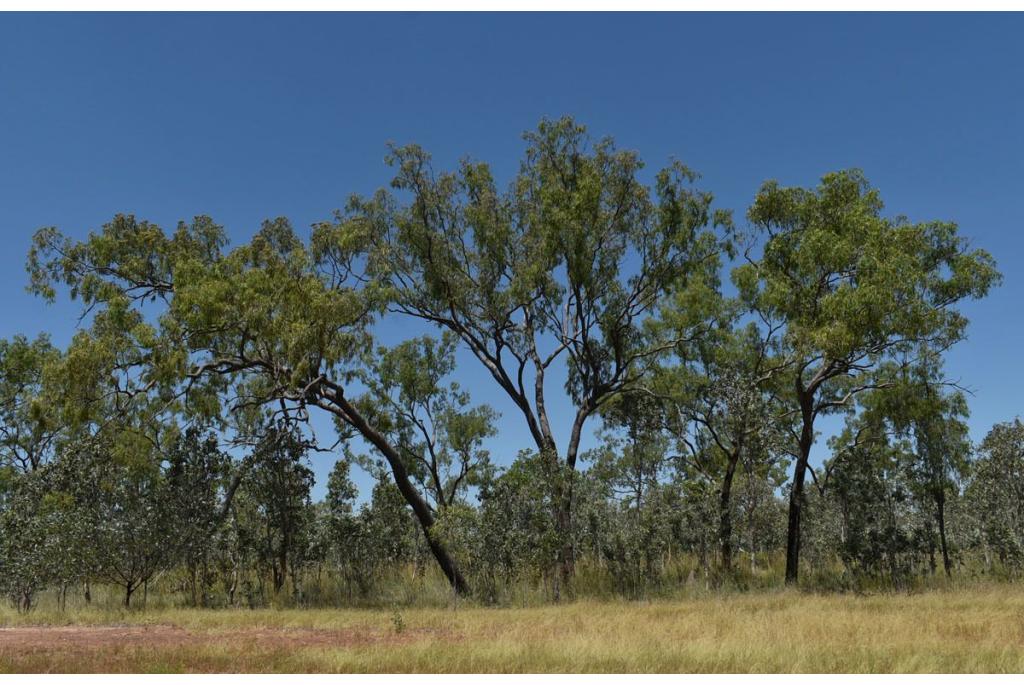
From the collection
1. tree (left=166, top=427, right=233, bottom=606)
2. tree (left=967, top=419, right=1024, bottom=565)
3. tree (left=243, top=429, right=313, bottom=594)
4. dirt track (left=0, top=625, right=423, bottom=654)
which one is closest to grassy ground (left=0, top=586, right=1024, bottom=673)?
dirt track (left=0, top=625, right=423, bottom=654)

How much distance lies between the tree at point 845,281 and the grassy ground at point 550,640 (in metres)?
7.19

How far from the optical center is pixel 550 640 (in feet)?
36.8

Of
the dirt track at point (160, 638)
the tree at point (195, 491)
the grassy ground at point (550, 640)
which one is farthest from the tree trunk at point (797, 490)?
the tree at point (195, 491)

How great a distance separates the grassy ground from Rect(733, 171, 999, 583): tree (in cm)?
719

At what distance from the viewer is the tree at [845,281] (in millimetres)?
20938

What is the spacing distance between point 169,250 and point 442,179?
28.2 feet

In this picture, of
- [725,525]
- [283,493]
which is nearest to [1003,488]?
[725,525]

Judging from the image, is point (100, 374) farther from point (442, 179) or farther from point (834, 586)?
point (834, 586)

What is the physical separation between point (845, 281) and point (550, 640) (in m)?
15.7

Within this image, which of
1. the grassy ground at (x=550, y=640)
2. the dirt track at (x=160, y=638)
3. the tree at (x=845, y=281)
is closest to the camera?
the grassy ground at (x=550, y=640)

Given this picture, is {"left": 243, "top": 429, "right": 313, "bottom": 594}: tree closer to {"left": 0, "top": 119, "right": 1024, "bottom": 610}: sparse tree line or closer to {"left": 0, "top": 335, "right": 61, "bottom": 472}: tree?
{"left": 0, "top": 119, "right": 1024, "bottom": 610}: sparse tree line

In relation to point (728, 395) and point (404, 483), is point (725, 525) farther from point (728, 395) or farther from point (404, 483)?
point (404, 483)

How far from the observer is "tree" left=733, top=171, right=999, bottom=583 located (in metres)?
20.9

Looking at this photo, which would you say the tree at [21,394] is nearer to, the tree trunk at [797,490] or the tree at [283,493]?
the tree at [283,493]
